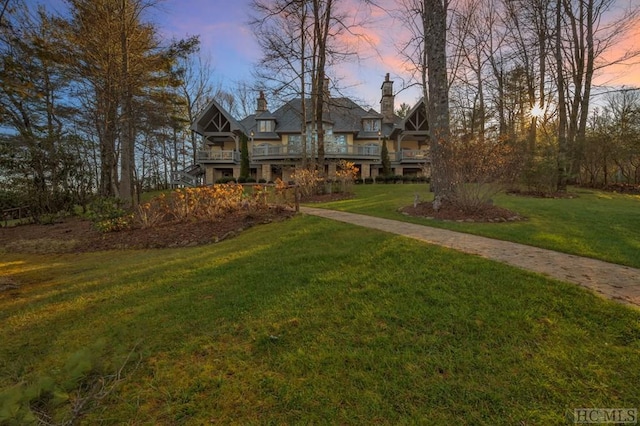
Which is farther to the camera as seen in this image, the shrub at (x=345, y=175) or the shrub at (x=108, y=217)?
the shrub at (x=345, y=175)

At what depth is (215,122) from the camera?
2780 cm

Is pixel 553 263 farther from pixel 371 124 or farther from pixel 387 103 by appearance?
pixel 387 103

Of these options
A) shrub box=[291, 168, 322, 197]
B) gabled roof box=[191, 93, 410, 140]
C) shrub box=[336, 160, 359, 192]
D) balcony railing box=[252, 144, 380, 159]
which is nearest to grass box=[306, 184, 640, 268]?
shrub box=[291, 168, 322, 197]

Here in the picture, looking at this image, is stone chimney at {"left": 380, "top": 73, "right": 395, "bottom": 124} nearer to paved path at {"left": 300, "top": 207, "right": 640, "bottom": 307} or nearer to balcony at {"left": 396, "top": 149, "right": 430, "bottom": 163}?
balcony at {"left": 396, "top": 149, "right": 430, "bottom": 163}

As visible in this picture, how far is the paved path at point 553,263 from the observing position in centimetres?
317

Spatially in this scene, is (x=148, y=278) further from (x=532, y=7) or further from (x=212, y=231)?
(x=532, y=7)

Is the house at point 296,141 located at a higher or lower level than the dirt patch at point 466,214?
higher

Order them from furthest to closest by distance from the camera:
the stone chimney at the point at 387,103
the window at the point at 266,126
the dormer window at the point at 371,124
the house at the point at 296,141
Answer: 1. the stone chimney at the point at 387,103
2. the dormer window at the point at 371,124
3. the window at the point at 266,126
4. the house at the point at 296,141

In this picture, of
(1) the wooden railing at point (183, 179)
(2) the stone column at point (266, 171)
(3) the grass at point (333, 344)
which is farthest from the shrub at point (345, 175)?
(1) the wooden railing at point (183, 179)

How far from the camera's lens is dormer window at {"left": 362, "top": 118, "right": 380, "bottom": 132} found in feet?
91.8

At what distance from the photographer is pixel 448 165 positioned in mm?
7672

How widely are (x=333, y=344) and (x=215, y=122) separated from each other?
29.0 m

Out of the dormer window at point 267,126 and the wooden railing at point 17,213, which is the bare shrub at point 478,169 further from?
the dormer window at point 267,126

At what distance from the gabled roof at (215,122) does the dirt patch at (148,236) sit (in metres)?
19.1
